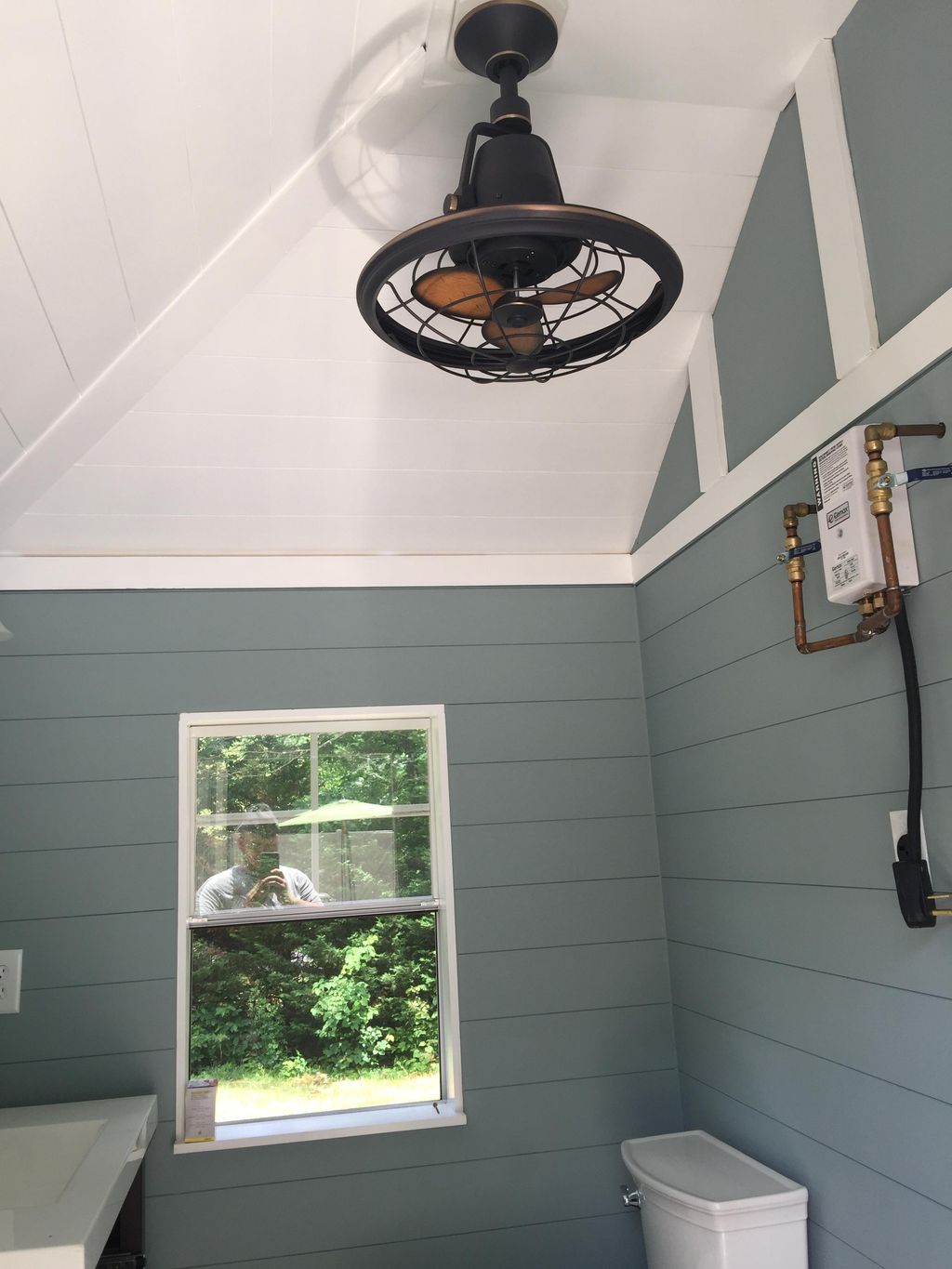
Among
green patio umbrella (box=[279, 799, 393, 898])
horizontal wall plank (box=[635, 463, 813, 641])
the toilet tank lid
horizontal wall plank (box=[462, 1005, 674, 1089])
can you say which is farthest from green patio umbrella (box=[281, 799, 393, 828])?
the toilet tank lid

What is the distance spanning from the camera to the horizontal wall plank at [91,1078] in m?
2.46

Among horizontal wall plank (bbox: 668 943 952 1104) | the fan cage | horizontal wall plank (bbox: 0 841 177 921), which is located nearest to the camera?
the fan cage

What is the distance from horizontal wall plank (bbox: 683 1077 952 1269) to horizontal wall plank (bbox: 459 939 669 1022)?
447 millimetres

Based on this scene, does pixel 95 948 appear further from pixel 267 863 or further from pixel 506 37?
pixel 506 37

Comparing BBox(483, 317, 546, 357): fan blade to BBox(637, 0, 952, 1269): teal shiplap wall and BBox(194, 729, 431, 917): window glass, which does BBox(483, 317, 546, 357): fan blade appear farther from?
BBox(194, 729, 431, 917): window glass

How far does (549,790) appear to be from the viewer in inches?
113

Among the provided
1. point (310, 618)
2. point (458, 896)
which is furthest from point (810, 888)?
point (310, 618)

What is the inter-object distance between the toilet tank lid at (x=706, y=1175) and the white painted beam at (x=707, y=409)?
156 centimetres

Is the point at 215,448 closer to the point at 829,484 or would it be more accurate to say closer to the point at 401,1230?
the point at 829,484

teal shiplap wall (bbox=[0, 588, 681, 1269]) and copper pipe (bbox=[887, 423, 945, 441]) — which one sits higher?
copper pipe (bbox=[887, 423, 945, 441])

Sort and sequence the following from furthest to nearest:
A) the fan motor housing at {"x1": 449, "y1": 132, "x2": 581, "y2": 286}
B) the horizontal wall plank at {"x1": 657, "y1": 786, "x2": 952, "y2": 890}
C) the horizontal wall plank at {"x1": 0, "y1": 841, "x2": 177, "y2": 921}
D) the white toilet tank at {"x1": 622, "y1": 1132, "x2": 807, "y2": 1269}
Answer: the horizontal wall plank at {"x1": 0, "y1": 841, "x2": 177, "y2": 921} < the white toilet tank at {"x1": 622, "y1": 1132, "x2": 807, "y2": 1269} < the horizontal wall plank at {"x1": 657, "y1": 786, "x2": 952, "y2": 890} < the fan motor housing at {"x1": 449, "y1": 132, "x2": 581, "y2": 286}

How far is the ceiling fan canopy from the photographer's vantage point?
142cm

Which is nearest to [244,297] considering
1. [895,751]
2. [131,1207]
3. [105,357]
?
[105,357]

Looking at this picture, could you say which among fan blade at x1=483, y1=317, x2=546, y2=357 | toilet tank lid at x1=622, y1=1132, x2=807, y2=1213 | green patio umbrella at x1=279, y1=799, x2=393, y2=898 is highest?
fan blade at x1=483, y1=317, x2=546, y2=357
